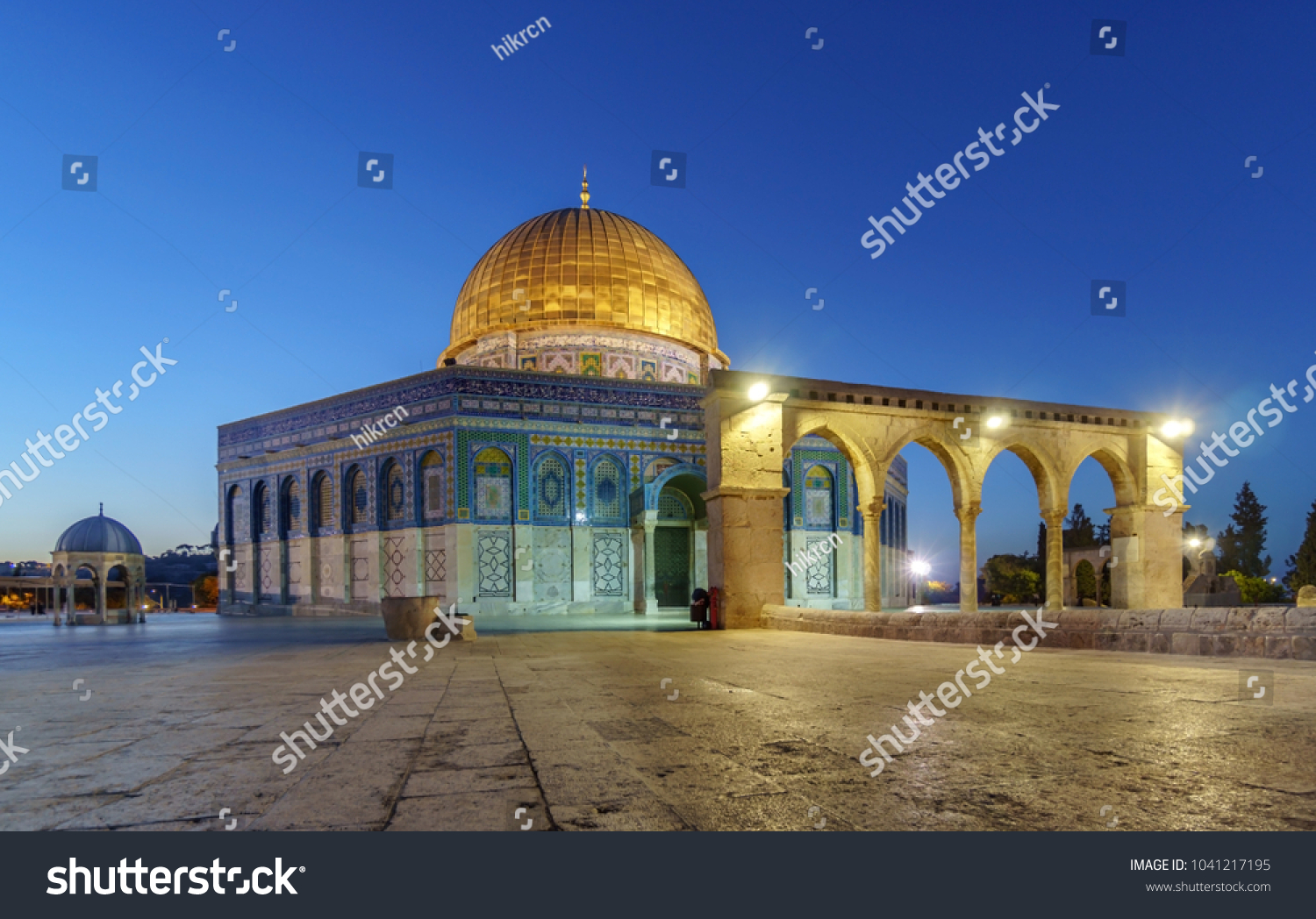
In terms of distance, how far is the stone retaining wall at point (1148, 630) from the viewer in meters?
6.44

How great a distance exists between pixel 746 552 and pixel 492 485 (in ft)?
36.7

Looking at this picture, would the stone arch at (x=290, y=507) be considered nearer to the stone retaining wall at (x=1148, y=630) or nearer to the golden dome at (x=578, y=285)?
the golden dome at (x=578, y=285)

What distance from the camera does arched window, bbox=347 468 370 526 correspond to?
24.7m

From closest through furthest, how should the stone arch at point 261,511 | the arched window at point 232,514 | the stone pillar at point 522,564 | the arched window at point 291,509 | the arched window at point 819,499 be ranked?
the stone pillar at point 522,564 < the arched window at point 819,499 < the arched window at point 291,509 < the stone arch at point 261,511 < the arched window at point 232,514

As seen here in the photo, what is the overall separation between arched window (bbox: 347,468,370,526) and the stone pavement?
19012 mm

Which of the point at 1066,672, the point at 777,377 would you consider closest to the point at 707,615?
the point at 777,377

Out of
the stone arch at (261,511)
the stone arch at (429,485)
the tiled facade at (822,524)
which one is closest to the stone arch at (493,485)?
the stone arch at (429,485)

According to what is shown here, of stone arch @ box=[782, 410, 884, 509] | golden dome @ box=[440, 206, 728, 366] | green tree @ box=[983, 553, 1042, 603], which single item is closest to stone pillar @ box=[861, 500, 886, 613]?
stone arch @ box=[782, 410, 884, 509]

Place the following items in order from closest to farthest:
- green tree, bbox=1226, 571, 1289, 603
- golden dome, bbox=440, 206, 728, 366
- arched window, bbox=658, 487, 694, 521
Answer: arched window, bbox=658, 487, 694, 521 → golden dome, bbox=440, 206, 728, 366 → green tree, bbox=1226, 571, 1289, 603

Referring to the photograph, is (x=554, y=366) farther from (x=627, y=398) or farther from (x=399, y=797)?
(x=399, y=797)

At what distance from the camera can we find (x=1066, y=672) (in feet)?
18.7

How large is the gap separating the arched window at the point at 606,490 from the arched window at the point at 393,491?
5.65 metres

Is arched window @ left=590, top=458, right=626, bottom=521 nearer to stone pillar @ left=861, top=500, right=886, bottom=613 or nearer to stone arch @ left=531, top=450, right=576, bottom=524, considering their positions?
stone arch @ left=531, top=450, right=576, bottom=524

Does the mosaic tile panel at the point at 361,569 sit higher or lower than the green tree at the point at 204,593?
higher
